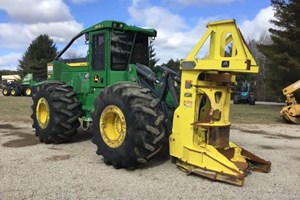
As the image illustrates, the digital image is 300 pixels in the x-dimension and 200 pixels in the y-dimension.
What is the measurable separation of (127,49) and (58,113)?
87.3 inches

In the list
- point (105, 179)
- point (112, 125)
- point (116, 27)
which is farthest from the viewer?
point (116, 27)

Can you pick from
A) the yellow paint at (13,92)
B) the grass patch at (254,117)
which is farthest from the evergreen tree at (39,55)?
the grass patch at (254,117)

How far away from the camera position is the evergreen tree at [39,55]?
56.3 meters

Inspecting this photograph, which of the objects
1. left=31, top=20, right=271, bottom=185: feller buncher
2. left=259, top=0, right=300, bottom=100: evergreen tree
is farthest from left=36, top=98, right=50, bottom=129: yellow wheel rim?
left=259, top=0, right=300, bottom=100: evergreen tree

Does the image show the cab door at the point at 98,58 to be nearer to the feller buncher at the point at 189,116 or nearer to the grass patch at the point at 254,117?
the feller buncher at the point at 189,116

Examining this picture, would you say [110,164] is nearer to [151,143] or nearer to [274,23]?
[151,143]

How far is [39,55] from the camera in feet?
191

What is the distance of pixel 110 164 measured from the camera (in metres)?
7.42

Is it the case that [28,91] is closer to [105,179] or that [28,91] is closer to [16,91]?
[16,91]

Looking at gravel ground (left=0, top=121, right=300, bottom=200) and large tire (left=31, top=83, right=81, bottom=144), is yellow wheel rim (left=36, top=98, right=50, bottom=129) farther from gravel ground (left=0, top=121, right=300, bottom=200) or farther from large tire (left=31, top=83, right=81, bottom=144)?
gravel ground (left=0, top=121, right=300, bottom=200)

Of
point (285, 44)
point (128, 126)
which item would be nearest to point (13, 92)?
point (285, 44)

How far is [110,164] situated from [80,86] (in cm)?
329

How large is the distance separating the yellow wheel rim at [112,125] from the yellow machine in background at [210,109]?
38.6 inches

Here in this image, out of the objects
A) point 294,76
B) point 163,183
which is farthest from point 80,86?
point 294,76
